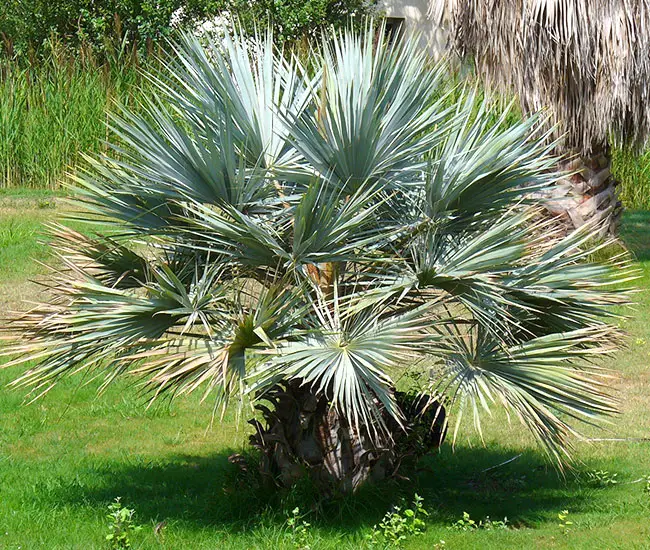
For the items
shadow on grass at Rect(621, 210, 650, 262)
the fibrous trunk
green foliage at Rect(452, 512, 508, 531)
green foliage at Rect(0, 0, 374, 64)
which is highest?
green foliage at Rect(0, 0, 374, 64)

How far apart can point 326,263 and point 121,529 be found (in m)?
1.62

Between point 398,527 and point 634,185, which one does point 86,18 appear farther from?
point 398,527

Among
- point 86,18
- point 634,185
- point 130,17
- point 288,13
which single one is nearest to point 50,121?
point 86,18

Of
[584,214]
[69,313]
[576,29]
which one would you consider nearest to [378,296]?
[69,313]

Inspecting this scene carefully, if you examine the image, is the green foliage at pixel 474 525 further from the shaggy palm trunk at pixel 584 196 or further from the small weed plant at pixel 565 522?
the shaggy palm trunk at pixel 584 196

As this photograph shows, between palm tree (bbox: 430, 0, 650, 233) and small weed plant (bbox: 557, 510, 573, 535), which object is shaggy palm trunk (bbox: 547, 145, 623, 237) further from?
small weed plant (bbox: 557, 510, 573, 535)

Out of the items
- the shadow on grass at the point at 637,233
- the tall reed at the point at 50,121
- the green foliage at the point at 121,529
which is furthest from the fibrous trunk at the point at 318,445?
the tall reed at the point at 50,121

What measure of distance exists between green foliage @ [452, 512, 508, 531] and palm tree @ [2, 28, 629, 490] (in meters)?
0.48

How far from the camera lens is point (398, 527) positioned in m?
5.20

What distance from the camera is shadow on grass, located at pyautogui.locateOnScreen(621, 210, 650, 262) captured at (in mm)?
13391

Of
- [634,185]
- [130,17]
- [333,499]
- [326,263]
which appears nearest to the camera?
[326,263]

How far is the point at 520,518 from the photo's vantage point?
5828mm

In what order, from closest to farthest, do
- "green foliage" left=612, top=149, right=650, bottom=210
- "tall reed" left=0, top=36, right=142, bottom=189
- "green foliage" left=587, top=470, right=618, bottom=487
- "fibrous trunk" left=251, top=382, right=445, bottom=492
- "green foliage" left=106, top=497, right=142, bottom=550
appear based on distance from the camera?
"green foliage" left=106, top=497, right=142, bottom=550
"fibrous trunk" left=251, top=382, right=445, bottom=492
"green foliage" left=587, top=470, right=618, bottom=487
"tall reed" left=0, top=36, right=142, bottom=189
"green foliage" left=612, top=149, right=650, bottom=210

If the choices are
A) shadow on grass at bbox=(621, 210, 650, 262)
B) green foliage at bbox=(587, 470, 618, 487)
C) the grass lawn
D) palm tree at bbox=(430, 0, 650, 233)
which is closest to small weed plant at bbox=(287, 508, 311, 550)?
the grass lawn
